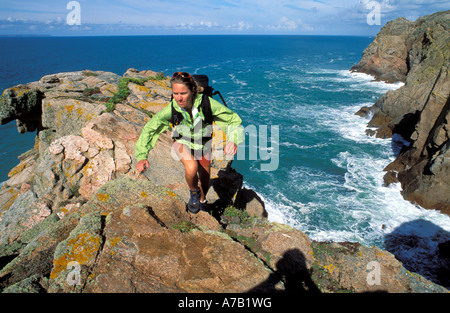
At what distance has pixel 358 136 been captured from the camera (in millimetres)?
32906

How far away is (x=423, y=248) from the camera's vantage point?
1619cm

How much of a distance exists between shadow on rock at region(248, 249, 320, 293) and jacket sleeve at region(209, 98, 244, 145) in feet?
8.55

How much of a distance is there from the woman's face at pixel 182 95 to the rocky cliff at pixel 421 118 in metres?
22.0

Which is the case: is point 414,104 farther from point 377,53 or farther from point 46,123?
point 377,53

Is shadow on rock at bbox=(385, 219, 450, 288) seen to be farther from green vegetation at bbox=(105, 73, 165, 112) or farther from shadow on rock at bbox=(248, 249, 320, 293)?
green vegetation at bbox=(105, 73, 165, 112)

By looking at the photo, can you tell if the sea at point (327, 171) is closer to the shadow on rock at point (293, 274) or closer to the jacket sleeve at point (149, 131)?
the shadow on rock at point (293, 274)

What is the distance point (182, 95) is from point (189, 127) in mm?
802

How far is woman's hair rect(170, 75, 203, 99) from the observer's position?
4.56 meters

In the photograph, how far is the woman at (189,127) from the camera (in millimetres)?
4668

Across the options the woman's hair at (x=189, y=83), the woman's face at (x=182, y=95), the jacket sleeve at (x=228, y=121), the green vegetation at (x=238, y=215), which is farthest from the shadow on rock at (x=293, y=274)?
the woman's hair at (x=189, y=83)

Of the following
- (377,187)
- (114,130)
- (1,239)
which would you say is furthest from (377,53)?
(1,239)

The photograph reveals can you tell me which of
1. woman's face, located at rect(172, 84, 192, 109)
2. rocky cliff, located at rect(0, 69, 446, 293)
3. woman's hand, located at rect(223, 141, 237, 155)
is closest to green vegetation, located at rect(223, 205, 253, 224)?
rocky cliff, located at rect(0, 69, 446, 293)

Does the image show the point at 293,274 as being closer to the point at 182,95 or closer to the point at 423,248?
the point at 182,95

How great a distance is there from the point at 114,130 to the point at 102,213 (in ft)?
19.9
